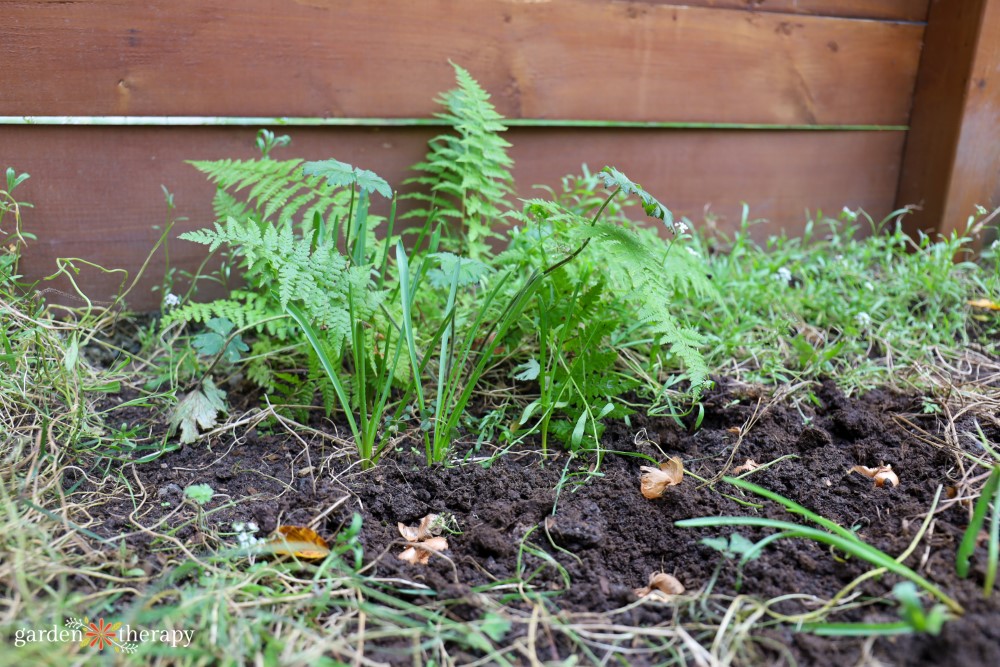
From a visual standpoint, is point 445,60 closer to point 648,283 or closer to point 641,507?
point 648,283

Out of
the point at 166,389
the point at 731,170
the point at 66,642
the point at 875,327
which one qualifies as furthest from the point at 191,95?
the point at 875,327

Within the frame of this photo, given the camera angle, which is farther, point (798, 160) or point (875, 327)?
point (798, 160)

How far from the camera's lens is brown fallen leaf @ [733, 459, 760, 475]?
1.63 meters

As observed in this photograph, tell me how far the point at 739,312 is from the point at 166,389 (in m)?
1.76

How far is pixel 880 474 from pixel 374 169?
5.91 feet

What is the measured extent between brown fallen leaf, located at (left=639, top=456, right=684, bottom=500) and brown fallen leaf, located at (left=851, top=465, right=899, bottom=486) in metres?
0.39

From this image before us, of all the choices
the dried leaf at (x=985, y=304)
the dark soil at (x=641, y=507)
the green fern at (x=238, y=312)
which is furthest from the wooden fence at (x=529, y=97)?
the dark soil at (x=641, y=507)

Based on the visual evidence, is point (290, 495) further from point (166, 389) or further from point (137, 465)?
point (166, 389)

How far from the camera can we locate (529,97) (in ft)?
8.65

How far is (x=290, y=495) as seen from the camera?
1531 mm

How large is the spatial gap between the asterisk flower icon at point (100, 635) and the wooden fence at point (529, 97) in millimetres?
1434

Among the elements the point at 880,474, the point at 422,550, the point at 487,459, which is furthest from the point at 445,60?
the point at 880,474

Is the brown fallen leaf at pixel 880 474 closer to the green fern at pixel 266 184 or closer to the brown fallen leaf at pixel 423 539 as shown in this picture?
the brown fallen leaf at pixel 423 539

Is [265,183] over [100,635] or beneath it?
over
